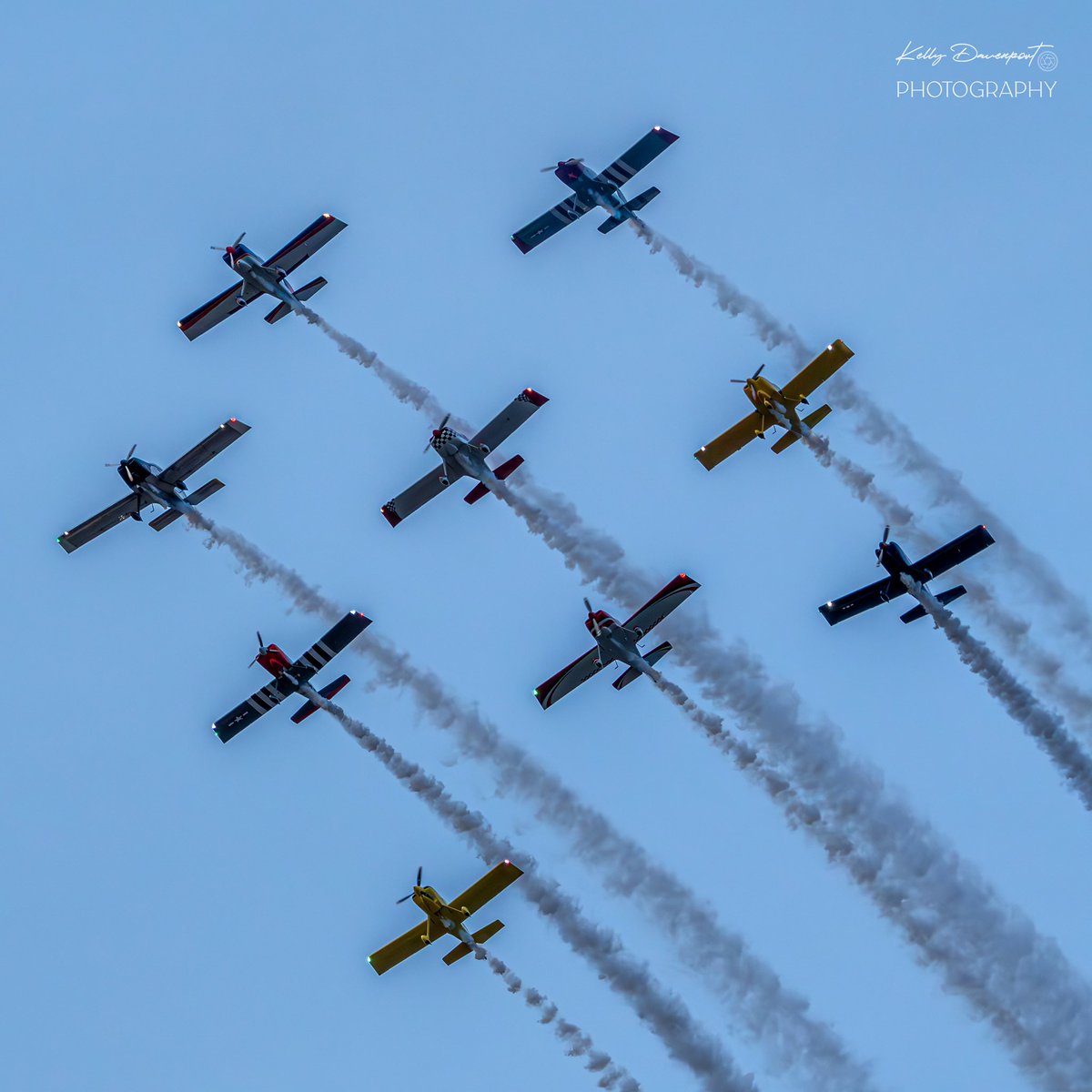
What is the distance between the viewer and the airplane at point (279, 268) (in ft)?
230

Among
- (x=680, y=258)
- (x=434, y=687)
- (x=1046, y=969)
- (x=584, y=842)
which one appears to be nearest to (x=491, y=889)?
(x=584, y=842)

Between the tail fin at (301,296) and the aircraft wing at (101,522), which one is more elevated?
the tail fin at (301,296)

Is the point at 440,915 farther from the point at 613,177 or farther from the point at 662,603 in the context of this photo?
the point at 613,177

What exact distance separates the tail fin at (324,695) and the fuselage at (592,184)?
24479mm

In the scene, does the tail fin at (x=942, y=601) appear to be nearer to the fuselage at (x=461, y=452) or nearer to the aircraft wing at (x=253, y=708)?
the fuselage at (x=461, y=452)

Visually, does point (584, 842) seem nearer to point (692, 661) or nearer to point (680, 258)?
point (692, 661)

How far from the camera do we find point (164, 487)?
6812 cm

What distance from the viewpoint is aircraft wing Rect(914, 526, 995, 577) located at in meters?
60.2

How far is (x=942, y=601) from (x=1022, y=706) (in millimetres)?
4761

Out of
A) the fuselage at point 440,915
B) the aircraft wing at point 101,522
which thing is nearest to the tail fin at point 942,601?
the fuselage at point 440,915

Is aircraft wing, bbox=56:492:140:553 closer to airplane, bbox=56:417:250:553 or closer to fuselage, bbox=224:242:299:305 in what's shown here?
airplane, bbox=56:417:250:553

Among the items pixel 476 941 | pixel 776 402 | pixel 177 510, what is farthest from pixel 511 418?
pixel 476 941

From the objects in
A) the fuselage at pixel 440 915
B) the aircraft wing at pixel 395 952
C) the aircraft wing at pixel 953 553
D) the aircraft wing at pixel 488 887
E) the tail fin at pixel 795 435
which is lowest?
the aircraft wing at pixel 395 952

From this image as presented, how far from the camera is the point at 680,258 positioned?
71688 mm
